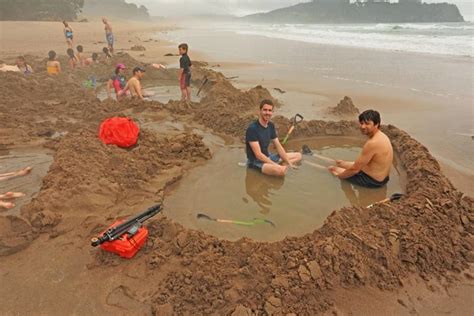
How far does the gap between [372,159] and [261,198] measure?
5.54ft

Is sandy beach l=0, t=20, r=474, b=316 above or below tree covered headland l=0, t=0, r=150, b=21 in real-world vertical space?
below

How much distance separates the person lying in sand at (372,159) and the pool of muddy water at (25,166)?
15.1ft

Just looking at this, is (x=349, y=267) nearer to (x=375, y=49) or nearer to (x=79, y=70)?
(x=79, y=70)

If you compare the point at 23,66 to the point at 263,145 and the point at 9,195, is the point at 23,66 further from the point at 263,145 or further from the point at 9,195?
the point at 263,145

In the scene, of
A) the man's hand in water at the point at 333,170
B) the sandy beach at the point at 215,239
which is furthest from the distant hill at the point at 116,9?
the man's hand in water at the point at 333,170

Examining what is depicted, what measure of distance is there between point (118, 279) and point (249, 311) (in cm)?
130

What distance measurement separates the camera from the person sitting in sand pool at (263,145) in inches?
205

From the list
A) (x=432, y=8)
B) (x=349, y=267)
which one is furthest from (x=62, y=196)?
(x=432, y=8)

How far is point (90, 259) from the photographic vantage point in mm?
3334

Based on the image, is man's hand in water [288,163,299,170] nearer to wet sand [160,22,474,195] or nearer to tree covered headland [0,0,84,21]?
wet sand [160,22,474,195]

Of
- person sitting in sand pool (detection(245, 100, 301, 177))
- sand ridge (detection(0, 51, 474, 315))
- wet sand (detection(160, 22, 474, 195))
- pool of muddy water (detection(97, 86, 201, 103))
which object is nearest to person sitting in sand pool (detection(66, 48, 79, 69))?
pool of muddy water (detection(97, 86, 201, 103))

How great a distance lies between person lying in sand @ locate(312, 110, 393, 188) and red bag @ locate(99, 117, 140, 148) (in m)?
3.72

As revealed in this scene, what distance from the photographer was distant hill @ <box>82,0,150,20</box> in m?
104

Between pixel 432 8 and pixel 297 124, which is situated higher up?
pixel 432 8
